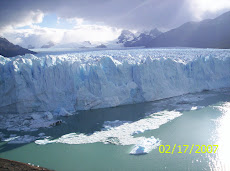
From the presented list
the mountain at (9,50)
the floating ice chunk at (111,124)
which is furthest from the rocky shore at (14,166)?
the mountain at (9,50)

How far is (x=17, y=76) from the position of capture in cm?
1086

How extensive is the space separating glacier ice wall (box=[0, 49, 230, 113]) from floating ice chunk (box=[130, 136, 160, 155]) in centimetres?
446

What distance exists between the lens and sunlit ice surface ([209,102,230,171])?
18.4 ft

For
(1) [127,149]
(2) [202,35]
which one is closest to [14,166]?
(1) [127,149]

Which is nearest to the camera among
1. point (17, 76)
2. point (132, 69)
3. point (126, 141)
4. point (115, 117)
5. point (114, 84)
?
point (126, 141)

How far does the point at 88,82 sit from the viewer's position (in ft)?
37.9

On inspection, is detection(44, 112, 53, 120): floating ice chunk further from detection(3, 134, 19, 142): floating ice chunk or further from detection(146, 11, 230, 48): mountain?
detection(146, 11, 230, 48): mountain

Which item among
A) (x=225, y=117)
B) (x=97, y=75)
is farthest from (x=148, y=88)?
(x=225, y=117)

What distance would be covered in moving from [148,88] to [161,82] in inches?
34.3

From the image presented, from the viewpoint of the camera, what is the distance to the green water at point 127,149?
5859 mm

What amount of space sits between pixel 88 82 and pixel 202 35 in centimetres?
2597

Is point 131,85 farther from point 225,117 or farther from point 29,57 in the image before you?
point 29,57

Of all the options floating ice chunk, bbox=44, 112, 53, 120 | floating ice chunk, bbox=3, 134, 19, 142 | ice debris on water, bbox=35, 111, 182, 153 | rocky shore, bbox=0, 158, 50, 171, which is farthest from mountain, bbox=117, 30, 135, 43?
rocky shore, bbox=0, 158, 50, 171
